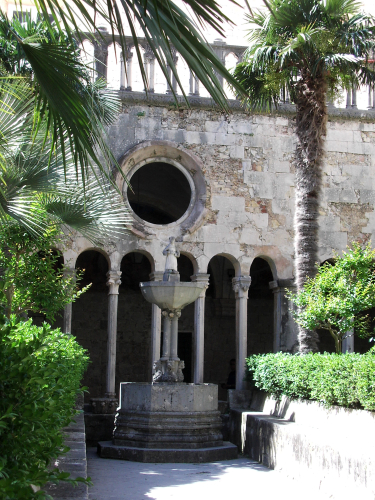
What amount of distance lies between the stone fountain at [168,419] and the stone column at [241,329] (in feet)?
10.2

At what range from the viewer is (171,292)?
398 inches

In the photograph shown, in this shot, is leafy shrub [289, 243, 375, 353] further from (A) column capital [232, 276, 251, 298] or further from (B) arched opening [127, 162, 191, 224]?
(B) arched opening [127, 162, 191, 224]

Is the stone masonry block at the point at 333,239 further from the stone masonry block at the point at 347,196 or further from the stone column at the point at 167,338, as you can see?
the stone column at the point at 167,338

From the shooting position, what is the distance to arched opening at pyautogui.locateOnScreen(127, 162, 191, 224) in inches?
653

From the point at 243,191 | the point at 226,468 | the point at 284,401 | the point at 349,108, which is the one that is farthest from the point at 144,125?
the point at 226,468

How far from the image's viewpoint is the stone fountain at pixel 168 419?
30.0ft

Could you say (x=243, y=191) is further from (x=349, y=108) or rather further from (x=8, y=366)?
(x=8, y=366)

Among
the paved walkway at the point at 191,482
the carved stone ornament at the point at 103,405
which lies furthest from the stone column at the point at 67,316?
the paved walkway at the point at 191,482

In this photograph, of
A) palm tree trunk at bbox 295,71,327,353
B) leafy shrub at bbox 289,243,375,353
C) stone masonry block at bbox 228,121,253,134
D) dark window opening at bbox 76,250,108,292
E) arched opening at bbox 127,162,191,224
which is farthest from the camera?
dark window opening at bbox 76,250,108,292

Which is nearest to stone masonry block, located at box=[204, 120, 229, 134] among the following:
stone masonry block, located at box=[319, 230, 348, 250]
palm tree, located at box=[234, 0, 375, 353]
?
palm tree, located at box=[234, 0, 375, 353]

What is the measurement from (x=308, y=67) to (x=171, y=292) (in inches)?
183

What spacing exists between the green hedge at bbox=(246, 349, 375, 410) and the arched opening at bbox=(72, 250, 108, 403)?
690 centimetres

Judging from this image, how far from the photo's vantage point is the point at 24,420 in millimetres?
2475

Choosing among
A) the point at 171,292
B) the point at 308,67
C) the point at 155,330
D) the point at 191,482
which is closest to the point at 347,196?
the point at 308,67
